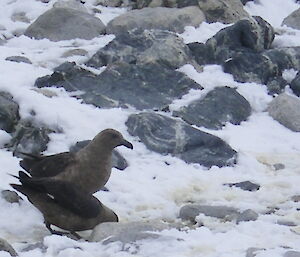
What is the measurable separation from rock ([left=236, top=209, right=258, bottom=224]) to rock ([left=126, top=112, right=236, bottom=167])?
4.60 ft

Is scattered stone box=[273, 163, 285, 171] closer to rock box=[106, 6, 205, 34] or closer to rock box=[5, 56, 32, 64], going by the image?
rock box=[5, 56, 32, 64]

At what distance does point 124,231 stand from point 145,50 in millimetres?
4721

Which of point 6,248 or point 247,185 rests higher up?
point 6,248

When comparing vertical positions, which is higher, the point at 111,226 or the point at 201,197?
the point at 111,226

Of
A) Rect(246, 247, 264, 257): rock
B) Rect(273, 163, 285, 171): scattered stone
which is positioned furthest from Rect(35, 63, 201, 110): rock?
Rect(246, 247, 264, 257): rock

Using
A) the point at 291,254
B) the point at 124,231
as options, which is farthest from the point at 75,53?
the point at 291,254

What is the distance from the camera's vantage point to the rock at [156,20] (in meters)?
11.5

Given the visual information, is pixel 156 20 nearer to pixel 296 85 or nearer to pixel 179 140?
pixel 296 85

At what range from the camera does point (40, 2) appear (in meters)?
12.8

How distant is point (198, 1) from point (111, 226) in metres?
6.90

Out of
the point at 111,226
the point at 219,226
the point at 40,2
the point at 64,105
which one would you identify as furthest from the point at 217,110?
the point at 40,2

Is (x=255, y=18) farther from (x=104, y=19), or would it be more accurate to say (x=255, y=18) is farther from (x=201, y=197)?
(x=201, y=197)

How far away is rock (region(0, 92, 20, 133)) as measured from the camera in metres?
8.11

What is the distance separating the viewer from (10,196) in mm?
6703
